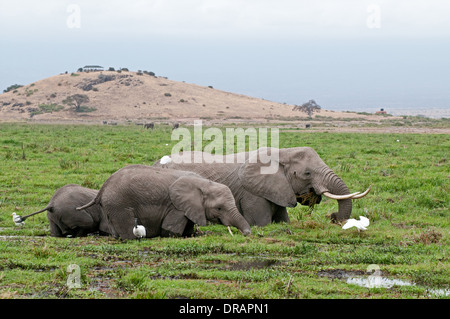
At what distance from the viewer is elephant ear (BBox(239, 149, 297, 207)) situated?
42.3 ft

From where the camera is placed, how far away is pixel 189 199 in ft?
38.3

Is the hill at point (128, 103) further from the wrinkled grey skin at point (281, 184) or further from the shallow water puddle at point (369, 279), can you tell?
the shallow water puddle at point (369, 279)

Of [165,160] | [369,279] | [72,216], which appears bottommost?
[369,279]

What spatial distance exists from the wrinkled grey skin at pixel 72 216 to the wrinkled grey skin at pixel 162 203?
0.45 meters

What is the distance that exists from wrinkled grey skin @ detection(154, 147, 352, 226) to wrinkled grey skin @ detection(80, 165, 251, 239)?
57.5 inches

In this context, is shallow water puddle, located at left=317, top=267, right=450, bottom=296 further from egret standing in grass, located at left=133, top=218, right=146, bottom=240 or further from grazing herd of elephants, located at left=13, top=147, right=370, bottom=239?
egret standing in grass, located at left=133, top=218, right=146, bottom=240

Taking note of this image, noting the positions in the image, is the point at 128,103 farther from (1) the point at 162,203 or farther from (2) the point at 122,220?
(2) the point at 122,220

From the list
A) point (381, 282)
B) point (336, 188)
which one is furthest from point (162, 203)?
point (381, 282)

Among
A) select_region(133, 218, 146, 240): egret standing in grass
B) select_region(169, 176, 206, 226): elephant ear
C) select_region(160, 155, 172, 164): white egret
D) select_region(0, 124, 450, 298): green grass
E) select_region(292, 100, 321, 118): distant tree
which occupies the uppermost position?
select_region(160, 155, 172, 164): white egret

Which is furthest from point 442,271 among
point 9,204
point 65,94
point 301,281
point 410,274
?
point 65,94

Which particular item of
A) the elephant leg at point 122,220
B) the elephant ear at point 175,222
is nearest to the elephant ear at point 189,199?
the elephant ear at point 175,222

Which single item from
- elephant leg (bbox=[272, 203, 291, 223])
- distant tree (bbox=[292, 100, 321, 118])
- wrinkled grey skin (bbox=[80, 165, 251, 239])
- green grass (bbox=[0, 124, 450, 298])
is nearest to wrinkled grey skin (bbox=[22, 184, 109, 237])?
green grass (bbox=[0, 124, 450, 298])

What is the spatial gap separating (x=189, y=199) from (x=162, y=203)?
1.78 feet

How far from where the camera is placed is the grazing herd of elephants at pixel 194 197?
11.6 m
